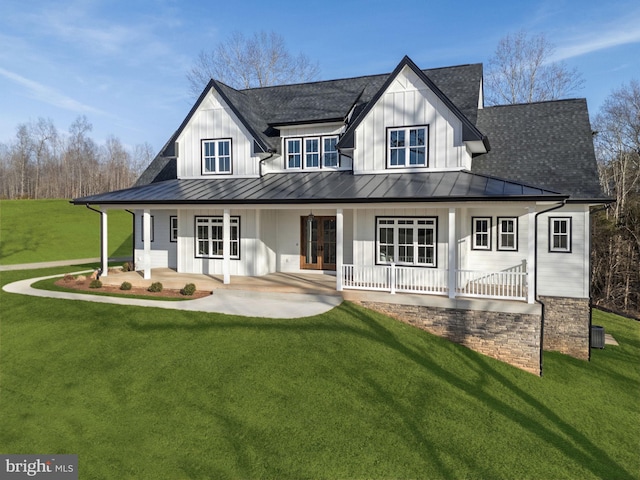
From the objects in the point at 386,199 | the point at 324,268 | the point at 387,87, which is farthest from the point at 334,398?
the point at 387,87

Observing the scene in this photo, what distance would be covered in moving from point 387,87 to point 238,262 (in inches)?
348

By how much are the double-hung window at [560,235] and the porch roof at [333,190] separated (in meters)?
2.96

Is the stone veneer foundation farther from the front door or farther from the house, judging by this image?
the front door

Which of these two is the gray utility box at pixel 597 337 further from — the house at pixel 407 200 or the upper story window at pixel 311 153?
the upper story window at pixel 311 153

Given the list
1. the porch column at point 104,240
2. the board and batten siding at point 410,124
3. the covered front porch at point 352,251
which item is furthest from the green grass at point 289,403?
the board and batten siding at point 410,124

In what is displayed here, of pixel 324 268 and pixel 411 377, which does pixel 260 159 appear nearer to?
pixel 324 268

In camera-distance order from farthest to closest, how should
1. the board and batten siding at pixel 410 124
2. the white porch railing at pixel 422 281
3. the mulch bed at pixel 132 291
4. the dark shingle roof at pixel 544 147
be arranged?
the board and batten siding at pixel 410 124 → the dark shingle roof at pixel 544 147 → the mulch bed at pixel 132 291 → the white porch railing at pixel 422 281

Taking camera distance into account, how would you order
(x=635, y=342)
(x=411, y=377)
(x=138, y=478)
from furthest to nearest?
(x=635, y=342) < (x=411, y=377) < (x=138, y=478)

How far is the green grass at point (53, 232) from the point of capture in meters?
29.6

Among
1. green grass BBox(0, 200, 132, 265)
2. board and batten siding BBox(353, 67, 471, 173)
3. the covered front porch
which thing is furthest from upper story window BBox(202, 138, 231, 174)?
green grass BBox(0, 200, 132, 265)

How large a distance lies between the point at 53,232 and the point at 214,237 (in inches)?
987

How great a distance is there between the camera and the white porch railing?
41.5 feet

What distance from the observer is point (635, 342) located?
16.7 meters

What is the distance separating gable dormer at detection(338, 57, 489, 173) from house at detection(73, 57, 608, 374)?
0.05 meters
